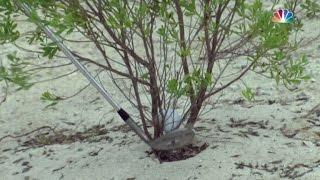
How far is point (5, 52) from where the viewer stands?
554cm

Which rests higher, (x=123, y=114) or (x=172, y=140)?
(x=123, y=114)

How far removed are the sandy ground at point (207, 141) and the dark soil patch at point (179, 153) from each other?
4 centimetres

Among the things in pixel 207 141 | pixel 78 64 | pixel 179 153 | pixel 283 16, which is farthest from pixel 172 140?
pixel 283 16

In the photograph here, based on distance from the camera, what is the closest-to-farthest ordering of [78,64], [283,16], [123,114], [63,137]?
[283,16] < [78,64] < [123,114] < [63,137]

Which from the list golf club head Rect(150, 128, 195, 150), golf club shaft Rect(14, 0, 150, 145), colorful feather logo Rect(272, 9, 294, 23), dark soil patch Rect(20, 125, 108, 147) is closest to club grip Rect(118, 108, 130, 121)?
golf club shaft Rect(14, 0, 150, 145)

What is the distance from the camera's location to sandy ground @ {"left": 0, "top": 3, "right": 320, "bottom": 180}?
297 cm

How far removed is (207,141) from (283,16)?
819 mm

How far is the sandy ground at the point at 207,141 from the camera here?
297cm

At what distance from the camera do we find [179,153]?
3.23 metres

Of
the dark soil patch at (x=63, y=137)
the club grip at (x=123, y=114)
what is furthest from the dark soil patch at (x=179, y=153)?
the dark soil patch at (x=63, y=137)

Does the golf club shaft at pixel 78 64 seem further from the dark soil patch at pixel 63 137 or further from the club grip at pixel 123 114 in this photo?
the dark soil patch at pixel 63 137

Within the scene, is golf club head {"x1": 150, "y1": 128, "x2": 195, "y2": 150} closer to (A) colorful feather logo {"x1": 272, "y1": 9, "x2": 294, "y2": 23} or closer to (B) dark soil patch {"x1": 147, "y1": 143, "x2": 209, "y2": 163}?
(B) dark soil patch {"x1": 147, "y1": 143, "x2": 209, "y2": 163}

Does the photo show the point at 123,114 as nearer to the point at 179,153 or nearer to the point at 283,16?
the point at 179,153

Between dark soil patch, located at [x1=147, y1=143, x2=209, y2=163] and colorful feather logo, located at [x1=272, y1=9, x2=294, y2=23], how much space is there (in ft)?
Result: 2.60
